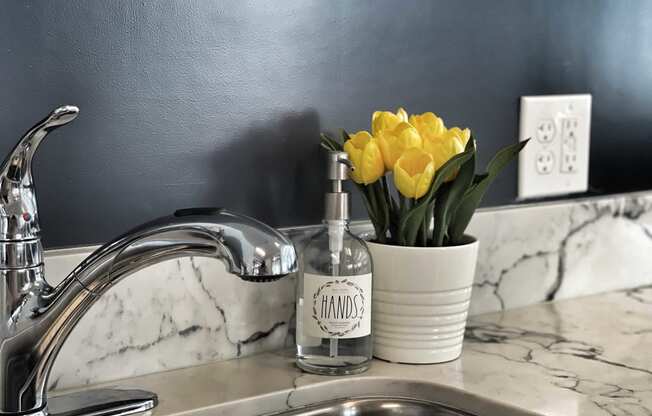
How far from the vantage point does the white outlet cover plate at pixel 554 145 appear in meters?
1.35

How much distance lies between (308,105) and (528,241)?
44 centimetres

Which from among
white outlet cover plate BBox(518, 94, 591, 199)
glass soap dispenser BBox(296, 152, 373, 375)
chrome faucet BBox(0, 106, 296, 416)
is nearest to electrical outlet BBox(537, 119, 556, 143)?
white outlet cover plate BBox(518, 94, 591, 199)

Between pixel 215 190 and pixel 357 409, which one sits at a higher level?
pixel 215 190

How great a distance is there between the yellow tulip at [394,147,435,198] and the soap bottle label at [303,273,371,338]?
107mm

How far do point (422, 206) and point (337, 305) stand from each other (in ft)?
0.48

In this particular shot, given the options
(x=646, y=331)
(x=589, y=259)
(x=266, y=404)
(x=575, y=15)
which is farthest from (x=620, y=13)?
(x=266, y=404)

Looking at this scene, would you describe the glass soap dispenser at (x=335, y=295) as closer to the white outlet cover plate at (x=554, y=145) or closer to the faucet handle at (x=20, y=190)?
the faucet handle at (x=20, y=190)

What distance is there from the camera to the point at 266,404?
3.14ft

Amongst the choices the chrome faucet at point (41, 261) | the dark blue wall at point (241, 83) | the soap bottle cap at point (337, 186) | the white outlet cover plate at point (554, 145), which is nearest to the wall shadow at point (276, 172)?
the dark blue wall at point (241, 83)

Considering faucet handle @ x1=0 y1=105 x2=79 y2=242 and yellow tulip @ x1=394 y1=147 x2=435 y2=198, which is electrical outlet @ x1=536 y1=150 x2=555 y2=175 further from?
faucet handle @ x1=0 y1=105 x2=79 y2=242

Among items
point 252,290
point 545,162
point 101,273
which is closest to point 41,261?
point 101,273

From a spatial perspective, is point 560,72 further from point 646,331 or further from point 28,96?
point 28,96

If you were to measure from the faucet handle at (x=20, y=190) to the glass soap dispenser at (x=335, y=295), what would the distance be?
1.02 ft

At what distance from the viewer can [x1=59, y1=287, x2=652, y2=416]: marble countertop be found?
3.07 feet
